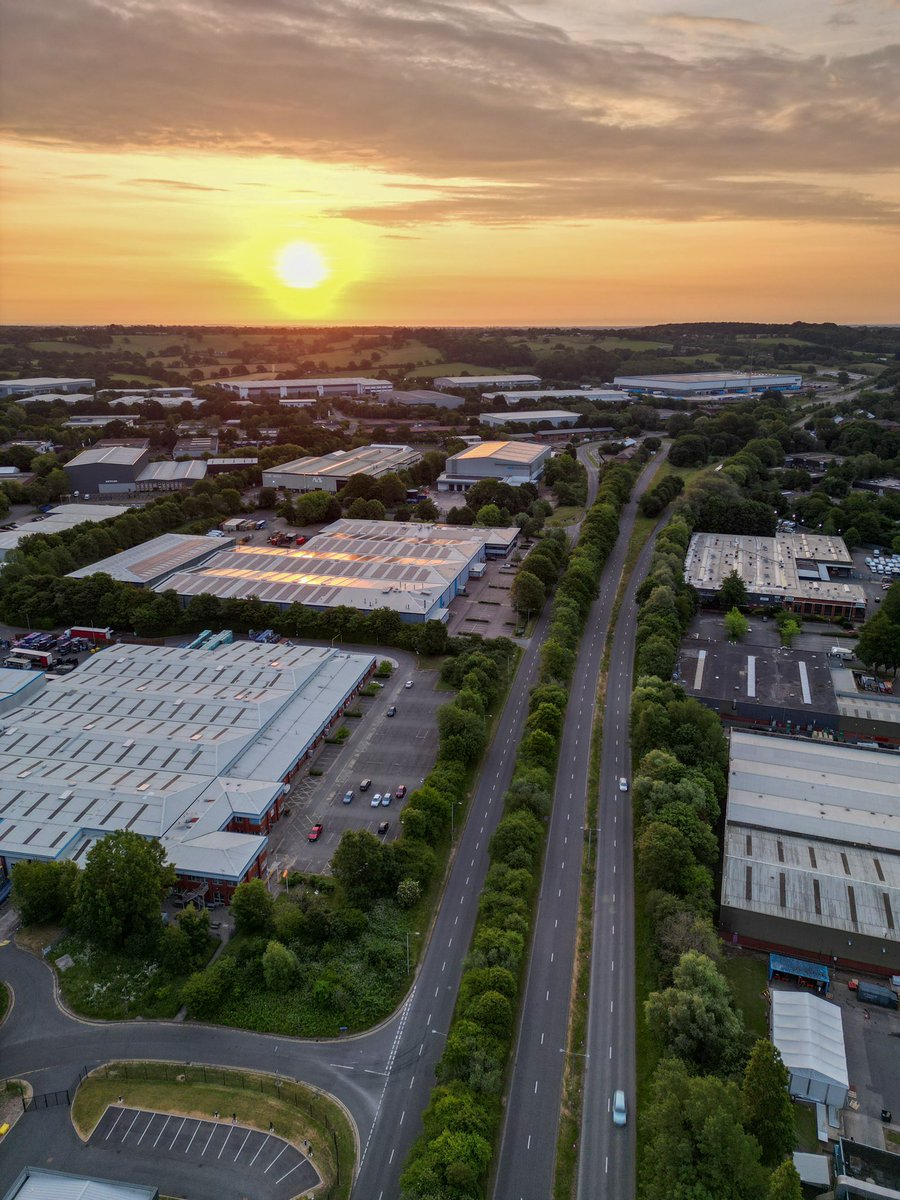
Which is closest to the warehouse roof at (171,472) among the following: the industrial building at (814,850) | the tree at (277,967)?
the industrial building at (814,850)

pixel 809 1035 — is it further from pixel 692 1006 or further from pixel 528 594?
pixel 528 594

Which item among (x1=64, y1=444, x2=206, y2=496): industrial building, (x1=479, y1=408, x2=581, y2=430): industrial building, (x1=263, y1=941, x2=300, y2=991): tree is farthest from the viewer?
(x1=479, y1=408, x2=581, y2=430): industrial building

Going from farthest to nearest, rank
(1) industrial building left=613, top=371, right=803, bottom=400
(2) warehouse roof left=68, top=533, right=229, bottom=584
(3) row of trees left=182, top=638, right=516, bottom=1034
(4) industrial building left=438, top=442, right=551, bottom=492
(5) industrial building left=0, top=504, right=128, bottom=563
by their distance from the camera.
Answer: (1) industrial building left=613, top=371, right=803, bottom=400 → (4) industrial building left=438, top=442, right=551, bottom=492 → (5) industrial building left=0, top=504, right=128, bottom=563 → (2) warehouse roof left=68, top=533, right=229, bottom=584 → (3) row of trees left=182, top=638, right=516, bottom=1034

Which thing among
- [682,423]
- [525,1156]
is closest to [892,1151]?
[525,1156]

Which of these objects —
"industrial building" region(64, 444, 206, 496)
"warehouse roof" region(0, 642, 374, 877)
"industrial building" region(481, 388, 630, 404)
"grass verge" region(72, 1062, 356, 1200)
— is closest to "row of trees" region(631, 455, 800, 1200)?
"grass verge" region(72, 1062, 356, 1200)

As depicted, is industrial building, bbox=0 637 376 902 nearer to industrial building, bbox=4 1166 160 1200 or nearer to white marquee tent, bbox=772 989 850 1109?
industrial building, bbox=4 1166 160 1200

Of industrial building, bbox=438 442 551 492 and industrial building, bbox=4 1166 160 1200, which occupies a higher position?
industrial building, bbox=438 442 551 492

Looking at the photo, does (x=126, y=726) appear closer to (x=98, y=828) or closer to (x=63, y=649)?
(x=98, y=828)
